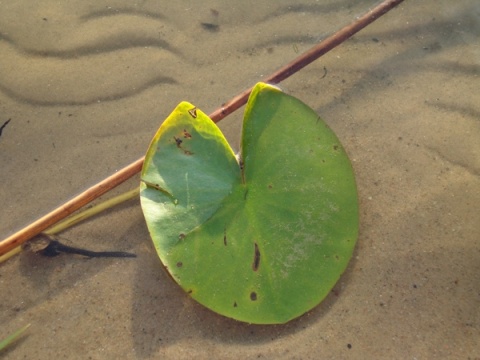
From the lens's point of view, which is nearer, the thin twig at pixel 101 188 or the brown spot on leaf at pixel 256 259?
the brown spot on leaf at pixel 256 259

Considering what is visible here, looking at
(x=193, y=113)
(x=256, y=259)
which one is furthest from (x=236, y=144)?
(x=256, y=259)

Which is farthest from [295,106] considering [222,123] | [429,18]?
[429,18]

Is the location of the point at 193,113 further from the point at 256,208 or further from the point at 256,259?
the point at 256,259

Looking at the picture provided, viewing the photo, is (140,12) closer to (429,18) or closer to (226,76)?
(226,76)

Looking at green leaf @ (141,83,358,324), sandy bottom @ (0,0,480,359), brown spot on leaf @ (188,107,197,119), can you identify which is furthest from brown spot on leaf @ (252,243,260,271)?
brown spot on leaf @ (188,107,197,119)

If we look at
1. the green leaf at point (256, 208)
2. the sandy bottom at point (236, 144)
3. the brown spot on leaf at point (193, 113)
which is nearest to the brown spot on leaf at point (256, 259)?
the green leaf at point (256, 208)

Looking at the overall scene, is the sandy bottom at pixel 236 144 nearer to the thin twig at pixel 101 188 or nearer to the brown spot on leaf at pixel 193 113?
the thin twig at pixel 101 188
